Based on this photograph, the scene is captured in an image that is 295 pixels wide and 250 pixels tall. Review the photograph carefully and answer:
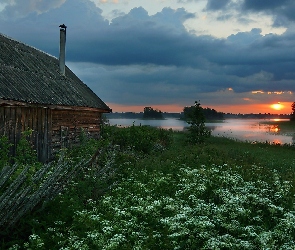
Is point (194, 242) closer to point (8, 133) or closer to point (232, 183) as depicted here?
point (232, 183)

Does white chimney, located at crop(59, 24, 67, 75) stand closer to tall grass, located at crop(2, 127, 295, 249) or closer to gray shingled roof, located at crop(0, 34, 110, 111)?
gray shingled roof, located at crop(0, 34, 110, 111)

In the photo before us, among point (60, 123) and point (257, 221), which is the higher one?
point (60, 123)

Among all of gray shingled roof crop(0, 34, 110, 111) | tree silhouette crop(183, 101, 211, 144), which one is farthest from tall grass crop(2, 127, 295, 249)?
tree silhouette crop(183, 101, 211, 144)

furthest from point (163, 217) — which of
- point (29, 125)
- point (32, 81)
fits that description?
point (32, 81)

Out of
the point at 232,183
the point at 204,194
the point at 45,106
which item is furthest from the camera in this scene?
the point at 45,106

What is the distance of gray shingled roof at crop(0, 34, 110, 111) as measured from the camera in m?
14.6

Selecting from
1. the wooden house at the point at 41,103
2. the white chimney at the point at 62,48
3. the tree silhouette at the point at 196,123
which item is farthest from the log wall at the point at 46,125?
the tree silhouette at the point at 196,123

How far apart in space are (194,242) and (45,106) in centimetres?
1069

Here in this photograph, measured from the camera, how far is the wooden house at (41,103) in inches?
560

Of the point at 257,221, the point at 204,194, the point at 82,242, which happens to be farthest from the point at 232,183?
the point at 82,242

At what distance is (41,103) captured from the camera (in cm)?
1526

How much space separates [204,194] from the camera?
10875 mm

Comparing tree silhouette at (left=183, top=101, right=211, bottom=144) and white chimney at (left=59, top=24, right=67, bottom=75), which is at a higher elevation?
white chimney at (left=59, top=24, right=67, bottom=75)

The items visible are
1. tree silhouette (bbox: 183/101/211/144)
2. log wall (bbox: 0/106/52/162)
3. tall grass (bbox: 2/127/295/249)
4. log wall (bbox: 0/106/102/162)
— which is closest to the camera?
tall grass (bbox: 2/127/295/249)
